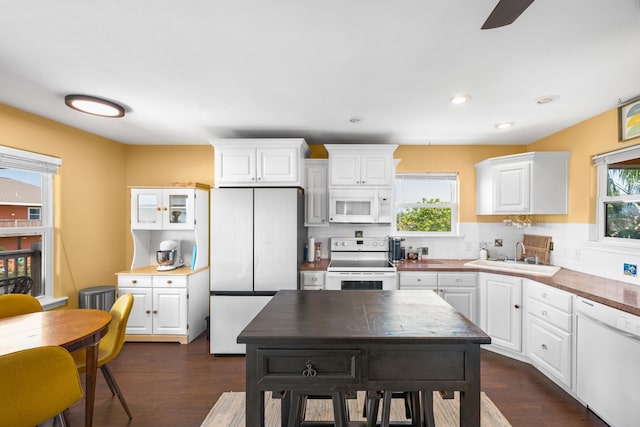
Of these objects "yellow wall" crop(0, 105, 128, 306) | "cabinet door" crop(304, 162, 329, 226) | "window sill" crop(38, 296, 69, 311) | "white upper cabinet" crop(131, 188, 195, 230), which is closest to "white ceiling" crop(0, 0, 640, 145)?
"yellow wall" crop(0, 105, 128, 306)

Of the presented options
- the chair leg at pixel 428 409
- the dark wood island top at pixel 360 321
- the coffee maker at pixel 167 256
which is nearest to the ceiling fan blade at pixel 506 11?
the dark wood island top at pixel 360 321

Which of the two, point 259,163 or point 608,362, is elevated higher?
point 259,163

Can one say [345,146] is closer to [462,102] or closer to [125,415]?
[462,102]

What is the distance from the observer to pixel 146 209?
371 cm

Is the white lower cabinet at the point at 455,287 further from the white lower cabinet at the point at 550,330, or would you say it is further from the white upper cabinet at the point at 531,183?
the white upper cabinet at the point at 531,183

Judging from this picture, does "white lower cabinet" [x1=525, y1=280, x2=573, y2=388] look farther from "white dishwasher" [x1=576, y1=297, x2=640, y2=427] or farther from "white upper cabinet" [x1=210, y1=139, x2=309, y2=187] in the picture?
"white upper cabinet" [x1=210, y1=139, x2=309, y2=187]

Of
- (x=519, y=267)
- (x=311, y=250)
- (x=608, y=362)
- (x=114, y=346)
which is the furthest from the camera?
(x=311, y=250)

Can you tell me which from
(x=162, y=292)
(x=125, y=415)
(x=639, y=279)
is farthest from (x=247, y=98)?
(x=639, y=279)

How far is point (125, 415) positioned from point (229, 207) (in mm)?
1992

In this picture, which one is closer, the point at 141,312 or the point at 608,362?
the point at 608,362

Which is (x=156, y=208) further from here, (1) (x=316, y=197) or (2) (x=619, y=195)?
(2) (x=619, y=195)

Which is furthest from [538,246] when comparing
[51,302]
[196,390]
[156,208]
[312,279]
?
[51,302]

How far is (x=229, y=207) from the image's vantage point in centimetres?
329

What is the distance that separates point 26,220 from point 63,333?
6.33 feet
